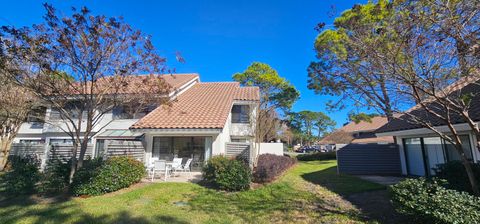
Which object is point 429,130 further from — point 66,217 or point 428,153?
point 66,217

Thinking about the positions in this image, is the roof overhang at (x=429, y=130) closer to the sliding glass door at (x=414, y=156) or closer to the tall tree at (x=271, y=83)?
the sliding glass door at (x=414, y=156)

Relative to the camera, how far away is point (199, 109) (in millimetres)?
18078

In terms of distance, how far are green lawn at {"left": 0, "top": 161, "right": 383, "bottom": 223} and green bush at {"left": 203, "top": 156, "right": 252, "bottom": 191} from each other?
522 mm

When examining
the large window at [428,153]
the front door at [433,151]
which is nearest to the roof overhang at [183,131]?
the large window at [428,153]

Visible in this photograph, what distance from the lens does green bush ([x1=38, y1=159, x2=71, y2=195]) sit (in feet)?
32.6

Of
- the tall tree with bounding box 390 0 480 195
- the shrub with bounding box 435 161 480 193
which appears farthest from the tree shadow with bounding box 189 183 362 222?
the tall tree with bounding box 390 0 480 195

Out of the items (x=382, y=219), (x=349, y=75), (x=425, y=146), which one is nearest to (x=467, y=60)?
(x=349, y=75)

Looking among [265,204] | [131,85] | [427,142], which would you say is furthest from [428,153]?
[131,85]

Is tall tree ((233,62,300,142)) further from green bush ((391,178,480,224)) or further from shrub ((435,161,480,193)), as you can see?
green bush ((391,178,480,224))

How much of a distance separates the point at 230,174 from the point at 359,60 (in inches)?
279

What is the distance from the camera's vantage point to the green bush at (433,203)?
5242 mm

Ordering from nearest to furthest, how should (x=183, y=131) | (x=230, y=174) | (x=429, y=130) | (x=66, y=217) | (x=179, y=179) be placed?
(x=66, y=217)
(x=230, y=174)
(x=429, y=130)
(x=179, y=179)
(x=183, y=131)

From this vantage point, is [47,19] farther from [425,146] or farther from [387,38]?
[425,146]

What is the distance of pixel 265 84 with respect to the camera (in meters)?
36.6
